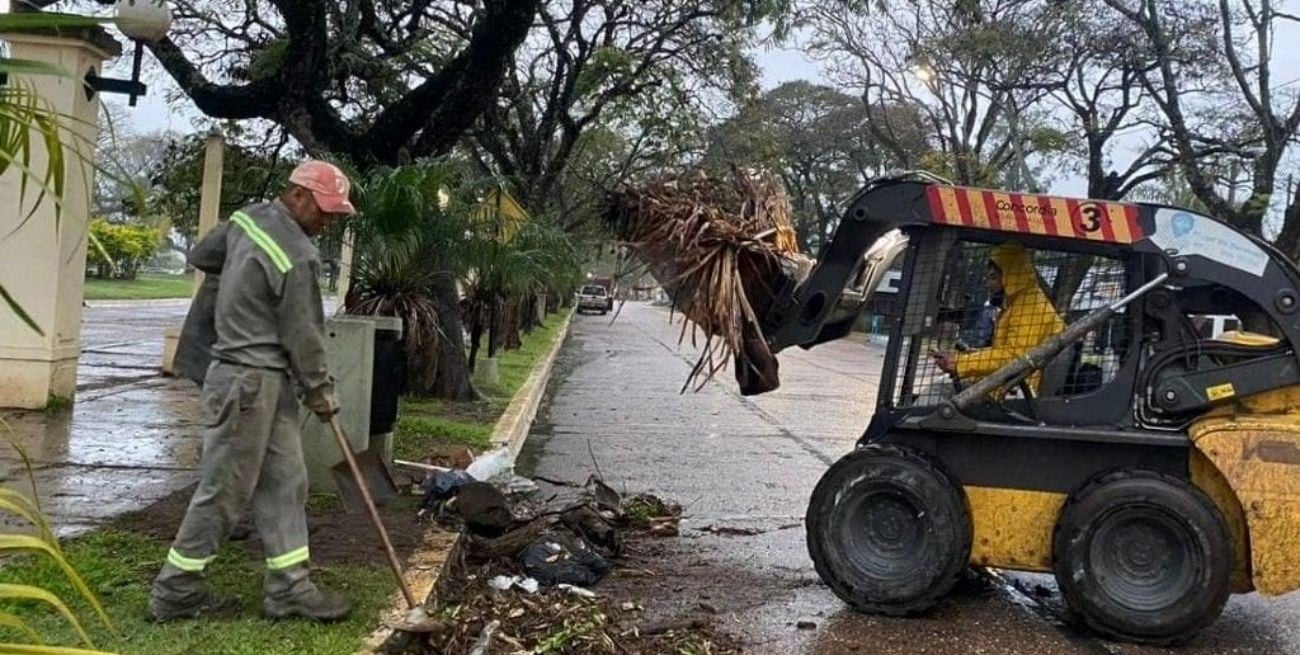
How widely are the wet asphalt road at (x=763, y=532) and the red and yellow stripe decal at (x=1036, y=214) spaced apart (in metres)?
1.94

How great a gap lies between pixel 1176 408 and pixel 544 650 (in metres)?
3.19

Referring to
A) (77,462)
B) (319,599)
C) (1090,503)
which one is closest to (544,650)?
(319,599)

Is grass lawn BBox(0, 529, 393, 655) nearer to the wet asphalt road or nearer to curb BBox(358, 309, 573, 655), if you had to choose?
curb BBox(358, 309, 573, 655)

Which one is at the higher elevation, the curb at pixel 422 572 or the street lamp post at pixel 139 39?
the street lamp post at pixel 139 39

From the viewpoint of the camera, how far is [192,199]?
53.3ft

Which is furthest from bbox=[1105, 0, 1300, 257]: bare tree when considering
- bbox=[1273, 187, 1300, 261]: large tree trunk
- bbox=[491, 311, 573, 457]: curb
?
bbox=[491, 311, 573, 457]: curb

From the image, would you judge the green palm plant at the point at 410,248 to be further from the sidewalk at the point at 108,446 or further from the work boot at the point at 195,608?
the work boot at the point at 195,608

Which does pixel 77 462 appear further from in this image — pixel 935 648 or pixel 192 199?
pixel 192 199

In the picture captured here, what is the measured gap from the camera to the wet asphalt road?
546cm

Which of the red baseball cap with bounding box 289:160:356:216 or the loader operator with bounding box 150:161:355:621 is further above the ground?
the red baseball cap with bounding box 289:160:356:216

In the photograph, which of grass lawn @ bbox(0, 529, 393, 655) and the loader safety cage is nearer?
grass lawn @ bbox(0, 529, 393, 655)

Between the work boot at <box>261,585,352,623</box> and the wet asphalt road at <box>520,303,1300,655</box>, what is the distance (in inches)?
64.2

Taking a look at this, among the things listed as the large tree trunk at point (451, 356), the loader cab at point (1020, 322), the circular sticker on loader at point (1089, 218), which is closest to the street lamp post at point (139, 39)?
the large tree trunk at point (451, 356)

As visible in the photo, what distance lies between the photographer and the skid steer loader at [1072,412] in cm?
536
